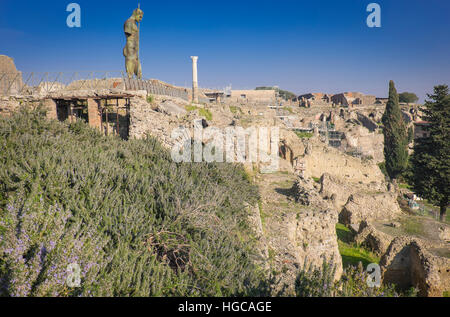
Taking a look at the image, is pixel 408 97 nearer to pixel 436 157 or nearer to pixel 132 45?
pixel 436 157

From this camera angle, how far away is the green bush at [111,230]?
9.59ft

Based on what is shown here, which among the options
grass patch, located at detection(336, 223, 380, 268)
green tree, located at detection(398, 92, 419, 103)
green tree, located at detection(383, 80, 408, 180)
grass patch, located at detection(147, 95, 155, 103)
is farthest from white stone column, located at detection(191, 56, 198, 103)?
green tree, located at detection(398, 92, 419, 103)

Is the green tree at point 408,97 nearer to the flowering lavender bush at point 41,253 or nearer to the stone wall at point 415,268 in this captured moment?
the stone wall at point 415,268

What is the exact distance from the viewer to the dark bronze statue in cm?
1437

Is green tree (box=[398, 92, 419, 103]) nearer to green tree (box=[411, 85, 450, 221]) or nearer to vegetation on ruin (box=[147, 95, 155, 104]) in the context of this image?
green tree (box=[411, 85, 450, 221])

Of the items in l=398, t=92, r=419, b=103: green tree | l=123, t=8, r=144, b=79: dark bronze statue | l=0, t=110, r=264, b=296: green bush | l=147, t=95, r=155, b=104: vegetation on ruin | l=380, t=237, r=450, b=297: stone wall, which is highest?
l=398, t=92, r=419, b=103: green tree

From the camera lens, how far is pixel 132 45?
14.7 metres

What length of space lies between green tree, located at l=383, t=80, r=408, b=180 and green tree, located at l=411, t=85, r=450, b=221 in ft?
37.2

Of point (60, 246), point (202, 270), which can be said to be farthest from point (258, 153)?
point (60, 246)

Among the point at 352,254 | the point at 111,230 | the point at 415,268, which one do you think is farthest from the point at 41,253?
the point at 352,254

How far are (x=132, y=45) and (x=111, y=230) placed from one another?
13486 mm

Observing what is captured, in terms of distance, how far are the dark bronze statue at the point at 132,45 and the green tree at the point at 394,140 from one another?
32.8 metres

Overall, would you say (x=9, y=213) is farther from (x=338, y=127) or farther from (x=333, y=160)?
(x=338, y=127)
